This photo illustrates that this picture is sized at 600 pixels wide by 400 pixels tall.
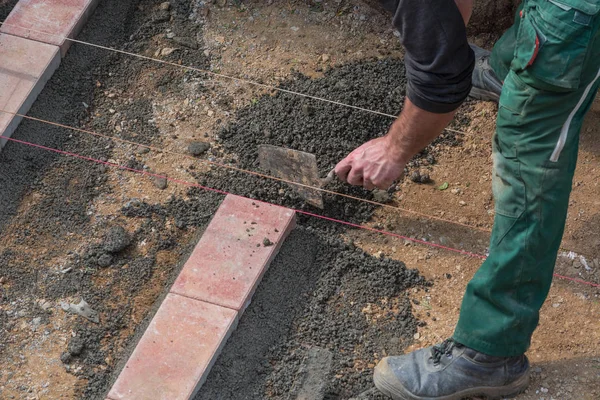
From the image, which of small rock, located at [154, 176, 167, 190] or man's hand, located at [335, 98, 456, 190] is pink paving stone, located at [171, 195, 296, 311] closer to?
small rock, located at [154, 176, 167, 190]

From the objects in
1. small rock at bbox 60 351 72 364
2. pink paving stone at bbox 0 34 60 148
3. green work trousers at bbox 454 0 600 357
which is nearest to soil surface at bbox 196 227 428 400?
green work trousers at bbox 454 0 600 357

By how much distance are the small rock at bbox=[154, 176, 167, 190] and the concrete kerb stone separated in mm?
425

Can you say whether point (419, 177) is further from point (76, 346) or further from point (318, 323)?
point (76, 346)

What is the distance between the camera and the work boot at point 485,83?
14.7 ft

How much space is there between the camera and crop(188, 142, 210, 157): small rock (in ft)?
14.0

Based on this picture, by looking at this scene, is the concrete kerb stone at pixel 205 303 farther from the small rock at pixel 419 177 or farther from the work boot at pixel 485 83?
the work boot at pixel 485 83

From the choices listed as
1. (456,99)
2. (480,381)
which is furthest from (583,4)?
(480,381)

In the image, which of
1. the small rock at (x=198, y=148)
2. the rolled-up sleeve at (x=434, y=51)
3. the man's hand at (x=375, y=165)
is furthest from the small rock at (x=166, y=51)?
the rolled-up sleeve at (x=434, y=51)

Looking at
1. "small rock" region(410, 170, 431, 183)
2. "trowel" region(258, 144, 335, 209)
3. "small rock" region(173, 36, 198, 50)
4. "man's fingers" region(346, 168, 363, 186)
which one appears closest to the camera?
"man's fingers" region(346, 168, 363, 186)

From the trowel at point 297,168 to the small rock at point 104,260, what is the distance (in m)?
0.89

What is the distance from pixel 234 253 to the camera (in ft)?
12.2

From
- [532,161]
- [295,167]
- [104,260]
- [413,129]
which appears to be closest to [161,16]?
[295,167]

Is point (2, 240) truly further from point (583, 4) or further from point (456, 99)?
point (583, 4)

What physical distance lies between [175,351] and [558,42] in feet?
6.44
